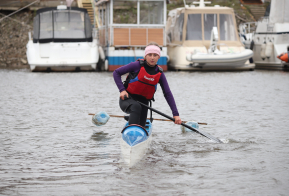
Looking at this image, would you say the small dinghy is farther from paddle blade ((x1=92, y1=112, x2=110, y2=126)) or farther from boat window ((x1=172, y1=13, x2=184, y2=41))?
boat window ((x1=172, y1=13, x2=184, y2=41))

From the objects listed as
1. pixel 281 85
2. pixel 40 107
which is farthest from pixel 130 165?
pixel 281 85

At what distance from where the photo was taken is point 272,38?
83.4 ft

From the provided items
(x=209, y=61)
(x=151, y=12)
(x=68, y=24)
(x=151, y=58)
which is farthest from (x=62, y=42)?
(x=151, y=58)

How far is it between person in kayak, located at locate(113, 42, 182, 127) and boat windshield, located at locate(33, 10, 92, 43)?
1691cm

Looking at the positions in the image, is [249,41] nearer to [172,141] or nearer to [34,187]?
[172,141]

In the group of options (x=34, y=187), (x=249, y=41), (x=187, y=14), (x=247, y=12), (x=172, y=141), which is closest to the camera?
(x=34, y=187)

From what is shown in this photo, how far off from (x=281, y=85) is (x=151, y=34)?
8516mm

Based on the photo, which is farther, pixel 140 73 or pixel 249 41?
pixel 249 41

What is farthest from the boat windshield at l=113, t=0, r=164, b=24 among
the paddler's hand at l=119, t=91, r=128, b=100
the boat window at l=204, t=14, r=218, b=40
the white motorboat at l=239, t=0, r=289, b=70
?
the paddler's hand at l=119, t=91, r=128, b=100

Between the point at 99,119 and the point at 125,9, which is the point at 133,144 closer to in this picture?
the point at 99,119

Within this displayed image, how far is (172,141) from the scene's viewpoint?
7.25 m

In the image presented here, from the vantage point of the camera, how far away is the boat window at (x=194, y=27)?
24.7m

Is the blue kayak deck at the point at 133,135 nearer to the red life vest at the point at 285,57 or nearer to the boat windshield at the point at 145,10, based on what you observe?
the boat windshield at the point at 145,10

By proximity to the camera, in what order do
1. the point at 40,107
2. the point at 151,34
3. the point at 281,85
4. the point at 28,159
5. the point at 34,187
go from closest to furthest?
the point at 34,187, the point at 28,159, the point at 40,107, the point at 281,85, the point at 151,34
